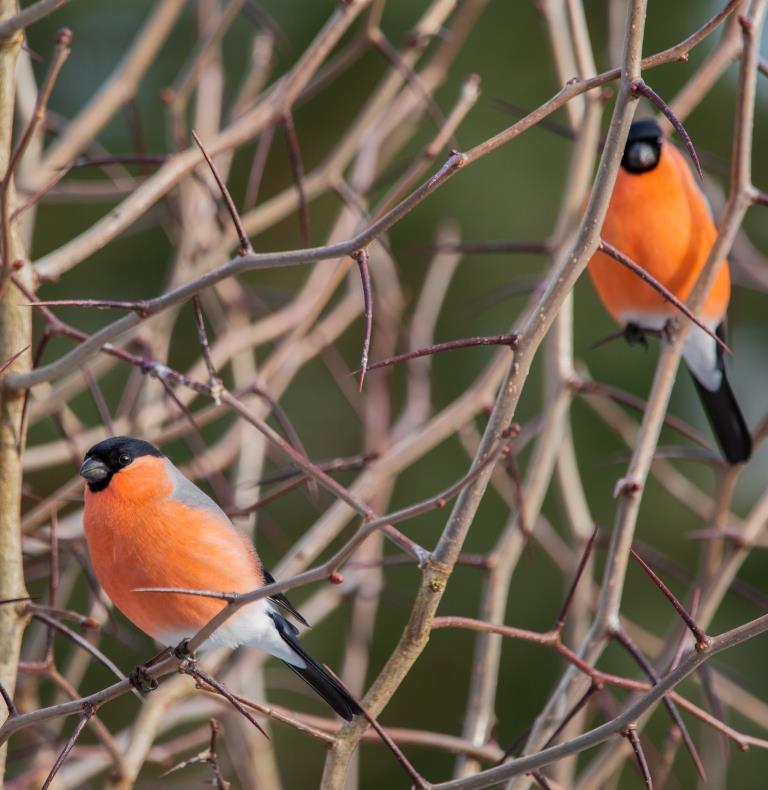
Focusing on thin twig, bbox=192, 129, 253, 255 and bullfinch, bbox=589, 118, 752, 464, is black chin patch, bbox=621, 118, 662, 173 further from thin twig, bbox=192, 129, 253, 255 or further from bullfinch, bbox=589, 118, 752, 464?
thin twig, bbox=192, 129, 253, 255

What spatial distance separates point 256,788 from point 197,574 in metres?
0.83

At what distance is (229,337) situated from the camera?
3.09m

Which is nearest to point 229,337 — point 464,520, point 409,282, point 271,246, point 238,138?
point 238,138

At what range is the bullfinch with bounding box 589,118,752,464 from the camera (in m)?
3.08

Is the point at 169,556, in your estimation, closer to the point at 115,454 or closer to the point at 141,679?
the point at 115,454

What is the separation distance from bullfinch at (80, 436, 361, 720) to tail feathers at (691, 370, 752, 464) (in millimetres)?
1110

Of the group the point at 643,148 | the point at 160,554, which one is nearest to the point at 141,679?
the point at 160,554

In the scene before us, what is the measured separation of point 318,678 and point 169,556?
1.29ft

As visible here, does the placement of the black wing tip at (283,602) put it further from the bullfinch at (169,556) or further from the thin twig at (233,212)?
the thin twig at (233,212)

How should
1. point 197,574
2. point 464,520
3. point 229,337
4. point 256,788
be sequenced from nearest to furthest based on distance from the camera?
1. point 464,520
2. point 197,574
3. point 256,788
4. point 229,337

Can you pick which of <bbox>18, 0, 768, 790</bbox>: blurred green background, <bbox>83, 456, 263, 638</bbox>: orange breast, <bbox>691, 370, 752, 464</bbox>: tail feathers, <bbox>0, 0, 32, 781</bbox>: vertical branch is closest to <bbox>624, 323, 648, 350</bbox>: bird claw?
<bbox>691, 370, 752, 464</bbox>: tail feathers

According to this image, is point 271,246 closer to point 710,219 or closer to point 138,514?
point 710,219

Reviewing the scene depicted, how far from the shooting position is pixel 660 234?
306 cm

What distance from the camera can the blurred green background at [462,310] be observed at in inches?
229
